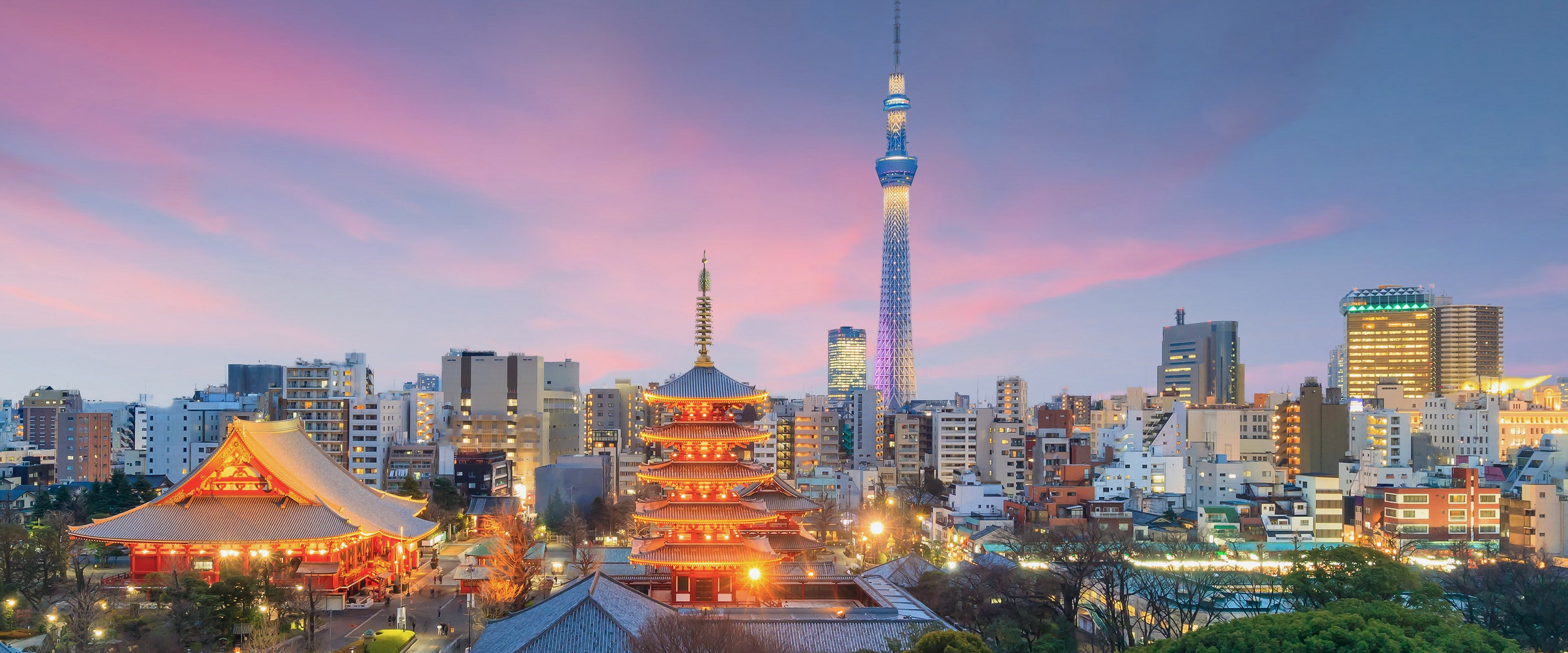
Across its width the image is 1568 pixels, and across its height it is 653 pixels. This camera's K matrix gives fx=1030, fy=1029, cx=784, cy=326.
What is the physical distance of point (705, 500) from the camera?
30.0 m

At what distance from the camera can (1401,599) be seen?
25172mm

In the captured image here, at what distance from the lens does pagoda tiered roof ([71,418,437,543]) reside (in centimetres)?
3325

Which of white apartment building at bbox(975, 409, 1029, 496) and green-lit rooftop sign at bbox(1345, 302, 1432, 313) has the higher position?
green-lit rooftop sign at bbox(1345, 302, 1432, 313)

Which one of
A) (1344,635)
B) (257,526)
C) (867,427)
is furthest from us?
(867,427)

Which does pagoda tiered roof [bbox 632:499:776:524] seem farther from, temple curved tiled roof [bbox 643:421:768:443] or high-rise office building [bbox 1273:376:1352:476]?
high-rise office building [bbox 1273:376:1352:476]

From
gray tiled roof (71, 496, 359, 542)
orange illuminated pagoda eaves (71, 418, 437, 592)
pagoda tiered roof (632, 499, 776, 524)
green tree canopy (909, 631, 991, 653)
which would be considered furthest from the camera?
orange illuminated pagoda eaves (71, 418, 437, 592)

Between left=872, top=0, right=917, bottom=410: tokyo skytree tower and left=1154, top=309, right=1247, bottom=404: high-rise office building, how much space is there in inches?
1846

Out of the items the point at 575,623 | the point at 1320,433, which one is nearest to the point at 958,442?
the point at 1320,433

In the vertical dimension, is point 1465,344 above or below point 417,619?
above

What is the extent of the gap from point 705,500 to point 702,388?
3311mm

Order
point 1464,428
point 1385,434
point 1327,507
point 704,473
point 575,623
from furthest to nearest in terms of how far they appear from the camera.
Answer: point 1464,428, point 1385,434, point 1327,507, point 704,473, point 575,623

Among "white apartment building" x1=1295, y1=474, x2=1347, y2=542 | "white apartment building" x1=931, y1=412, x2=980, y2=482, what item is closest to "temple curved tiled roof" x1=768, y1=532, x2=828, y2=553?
"white apartment building" x1=1295, y1=474, x2=1347, y2=542

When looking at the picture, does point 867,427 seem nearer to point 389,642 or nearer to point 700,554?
point 700,554

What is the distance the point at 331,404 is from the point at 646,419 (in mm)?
32011
